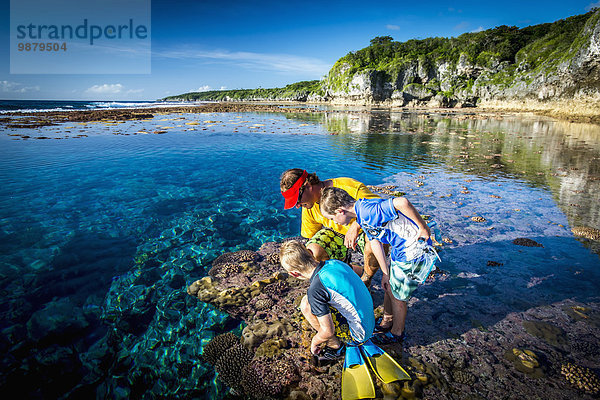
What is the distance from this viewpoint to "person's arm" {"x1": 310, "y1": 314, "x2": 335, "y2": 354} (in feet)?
11.4

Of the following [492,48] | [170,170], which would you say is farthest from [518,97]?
[170,170]

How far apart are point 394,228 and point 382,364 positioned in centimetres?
192

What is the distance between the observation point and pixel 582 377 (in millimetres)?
3301

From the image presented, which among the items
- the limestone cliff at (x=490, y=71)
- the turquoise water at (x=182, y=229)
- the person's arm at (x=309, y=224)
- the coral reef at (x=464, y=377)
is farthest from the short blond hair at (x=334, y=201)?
the limestone cliff at (x=490, y=71)

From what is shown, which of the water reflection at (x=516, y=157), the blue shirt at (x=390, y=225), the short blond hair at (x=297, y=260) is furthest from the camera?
the water reflection at (x=516, y=157)

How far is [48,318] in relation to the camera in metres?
4.83

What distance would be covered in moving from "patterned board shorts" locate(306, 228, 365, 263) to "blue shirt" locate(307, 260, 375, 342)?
39.7 inches

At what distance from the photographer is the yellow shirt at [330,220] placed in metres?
4.38

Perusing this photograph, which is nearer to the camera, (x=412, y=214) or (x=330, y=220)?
(x=412, y=214)

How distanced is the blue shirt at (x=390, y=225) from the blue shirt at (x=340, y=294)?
0.67m

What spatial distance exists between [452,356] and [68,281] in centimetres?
784

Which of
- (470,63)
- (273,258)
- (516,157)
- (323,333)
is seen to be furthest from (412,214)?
(470,63)

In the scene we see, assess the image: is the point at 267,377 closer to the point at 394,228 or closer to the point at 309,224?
the point at 309,224

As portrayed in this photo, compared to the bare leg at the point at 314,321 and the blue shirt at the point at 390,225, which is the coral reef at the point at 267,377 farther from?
the blue shirt at the point at 390,225
